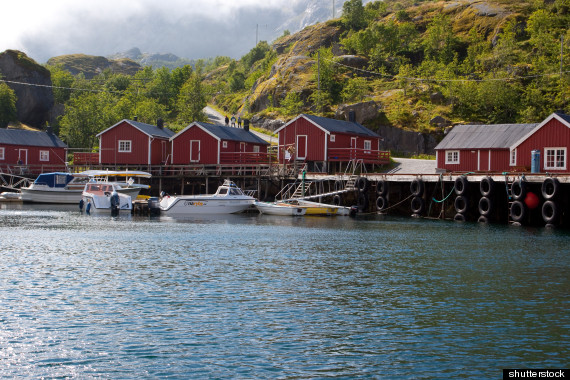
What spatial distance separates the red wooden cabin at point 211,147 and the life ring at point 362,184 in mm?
15034

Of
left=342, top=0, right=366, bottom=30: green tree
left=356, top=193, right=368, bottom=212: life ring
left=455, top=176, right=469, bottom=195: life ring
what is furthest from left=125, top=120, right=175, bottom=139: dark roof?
left=342, top=0, right=366, bottom=30: green tree

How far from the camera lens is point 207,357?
12031 mm

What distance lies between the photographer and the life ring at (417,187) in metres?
45.2

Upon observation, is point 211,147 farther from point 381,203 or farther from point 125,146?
point 381,203

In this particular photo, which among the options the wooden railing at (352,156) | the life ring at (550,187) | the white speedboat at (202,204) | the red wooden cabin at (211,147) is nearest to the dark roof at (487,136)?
the wooden railing at (352,156)

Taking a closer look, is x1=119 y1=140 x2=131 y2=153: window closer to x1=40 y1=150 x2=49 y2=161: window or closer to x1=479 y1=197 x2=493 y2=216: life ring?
x1=40 y1=150 x2=49 y2=161: window

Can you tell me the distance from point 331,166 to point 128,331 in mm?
47345

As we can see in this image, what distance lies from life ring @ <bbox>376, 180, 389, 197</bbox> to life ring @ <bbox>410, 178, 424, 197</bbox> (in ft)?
8.57

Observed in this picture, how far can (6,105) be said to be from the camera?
97562mm

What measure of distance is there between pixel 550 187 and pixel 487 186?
165 inches

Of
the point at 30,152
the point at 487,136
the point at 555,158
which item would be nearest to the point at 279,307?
the point at 555,158

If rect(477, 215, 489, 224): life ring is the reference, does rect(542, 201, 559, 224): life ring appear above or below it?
above

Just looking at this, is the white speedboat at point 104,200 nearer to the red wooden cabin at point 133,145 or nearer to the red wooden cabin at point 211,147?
the red wooden cabin at point 211,147

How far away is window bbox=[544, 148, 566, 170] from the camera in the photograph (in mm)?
42906
